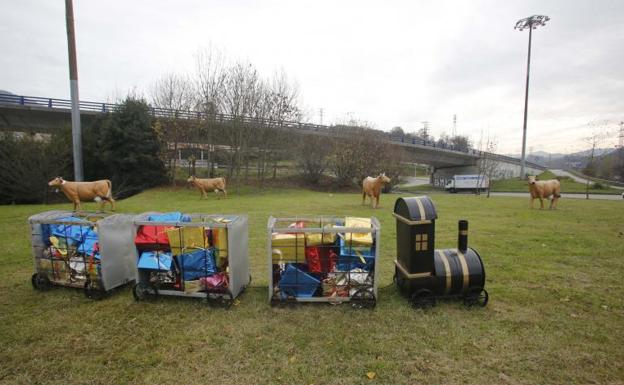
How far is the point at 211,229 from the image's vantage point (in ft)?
13.2

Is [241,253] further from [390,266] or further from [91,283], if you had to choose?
[390,266]

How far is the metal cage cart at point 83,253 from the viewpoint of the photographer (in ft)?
13.7

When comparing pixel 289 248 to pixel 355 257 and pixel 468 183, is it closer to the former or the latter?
pixel 355 257

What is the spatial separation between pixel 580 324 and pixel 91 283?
20.8 ft

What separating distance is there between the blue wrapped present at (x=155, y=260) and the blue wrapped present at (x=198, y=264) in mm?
177

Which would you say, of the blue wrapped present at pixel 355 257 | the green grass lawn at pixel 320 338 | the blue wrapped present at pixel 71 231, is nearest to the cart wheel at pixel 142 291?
the green grass lawn at pixel 320 338

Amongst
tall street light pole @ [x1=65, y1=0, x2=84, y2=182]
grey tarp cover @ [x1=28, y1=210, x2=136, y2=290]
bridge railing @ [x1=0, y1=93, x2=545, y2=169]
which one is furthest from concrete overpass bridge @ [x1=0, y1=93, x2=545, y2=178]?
→ grey tarp cover @ [x1=28, y1=210, x2=136, y2=290]

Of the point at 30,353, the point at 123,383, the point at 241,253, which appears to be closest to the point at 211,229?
the point at 241,253

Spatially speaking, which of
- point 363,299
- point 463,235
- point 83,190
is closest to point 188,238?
point 363,299

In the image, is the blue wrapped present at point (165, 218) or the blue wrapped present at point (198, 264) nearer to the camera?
the blue wrapped present at point (198, 264)

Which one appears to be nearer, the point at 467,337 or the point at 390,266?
the point at 467,337

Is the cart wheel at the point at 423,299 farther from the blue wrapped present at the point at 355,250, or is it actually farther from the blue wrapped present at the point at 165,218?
the blue wrapped present at the point at 165,218

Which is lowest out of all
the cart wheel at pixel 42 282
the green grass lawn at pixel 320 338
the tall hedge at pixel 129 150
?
the green grass lawn at pixel 320 338

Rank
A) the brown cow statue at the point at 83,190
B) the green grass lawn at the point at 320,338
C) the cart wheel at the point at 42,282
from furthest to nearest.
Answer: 1. the brown cow statue at the point at 83,190
2. the cart wheel at the point at 42,282
3. the green grass lawn at the point at 320,338
